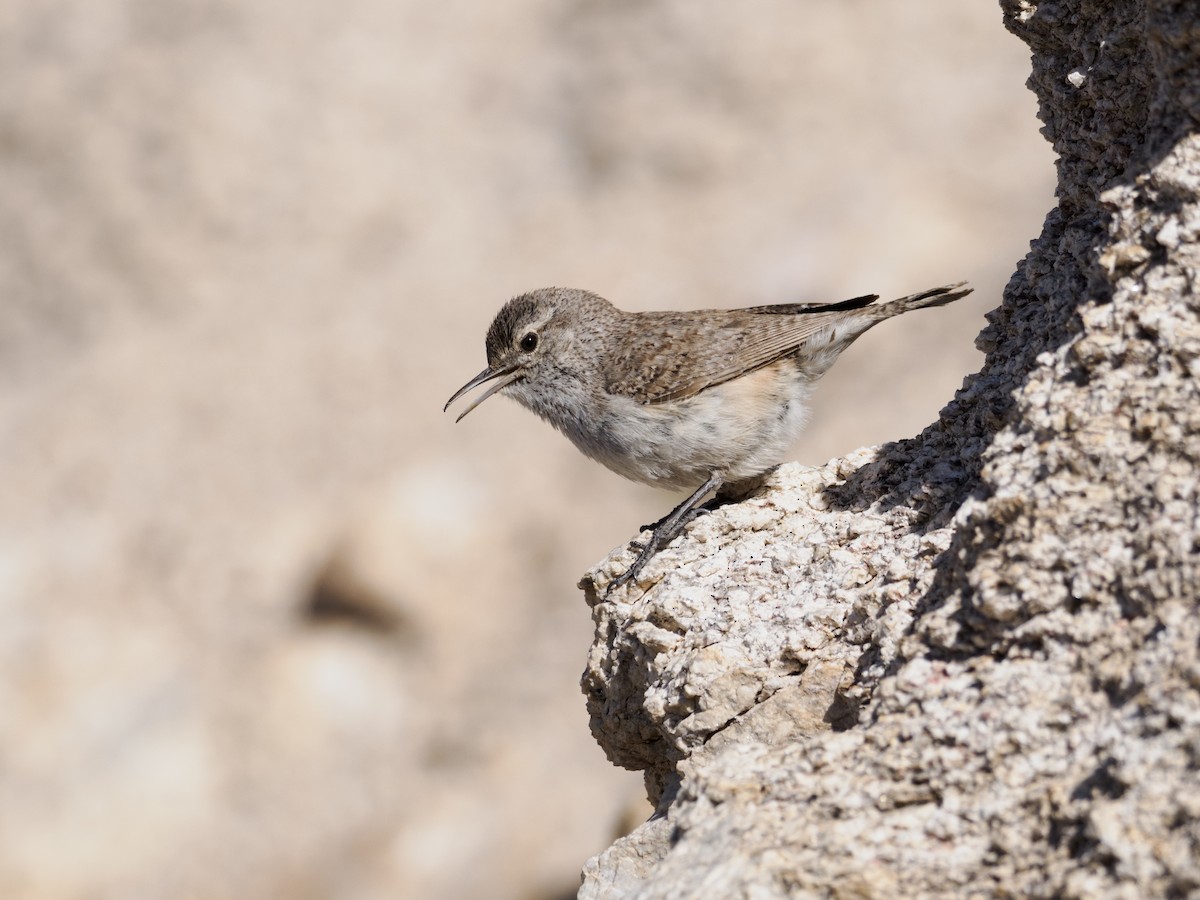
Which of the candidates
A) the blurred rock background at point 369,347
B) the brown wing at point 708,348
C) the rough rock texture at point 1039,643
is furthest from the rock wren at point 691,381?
the blurred rock background at point 369,347

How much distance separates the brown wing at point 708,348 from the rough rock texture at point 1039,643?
2045mm

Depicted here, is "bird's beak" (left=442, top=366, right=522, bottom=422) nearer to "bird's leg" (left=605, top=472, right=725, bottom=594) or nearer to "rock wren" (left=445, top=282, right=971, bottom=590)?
"rock wren" (left=445, top=282, right=971, bottom=590)

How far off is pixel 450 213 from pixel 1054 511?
413 inches

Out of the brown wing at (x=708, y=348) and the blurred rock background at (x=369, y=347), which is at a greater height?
the blurred rock background at (x=369, y=347)

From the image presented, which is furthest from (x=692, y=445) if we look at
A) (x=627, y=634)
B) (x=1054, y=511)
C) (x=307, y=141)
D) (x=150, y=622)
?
(x=307, y=141)

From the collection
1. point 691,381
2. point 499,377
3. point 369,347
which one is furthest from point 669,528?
point 369,347

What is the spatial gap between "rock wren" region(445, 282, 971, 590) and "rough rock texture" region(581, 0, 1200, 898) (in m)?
1.63

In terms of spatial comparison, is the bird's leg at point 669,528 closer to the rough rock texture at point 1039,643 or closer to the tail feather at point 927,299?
the rough rock texture at point 1039,643

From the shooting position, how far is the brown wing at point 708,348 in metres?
5.62

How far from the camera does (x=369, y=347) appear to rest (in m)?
11.9

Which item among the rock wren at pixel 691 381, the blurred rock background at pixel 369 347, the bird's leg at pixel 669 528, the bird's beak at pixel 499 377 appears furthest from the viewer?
the blurred rock background at pixel 369 347

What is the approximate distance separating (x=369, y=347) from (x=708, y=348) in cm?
662

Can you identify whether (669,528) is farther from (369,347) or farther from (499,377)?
(369,347)

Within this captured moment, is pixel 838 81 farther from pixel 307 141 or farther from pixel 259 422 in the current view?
pixel 259 422
